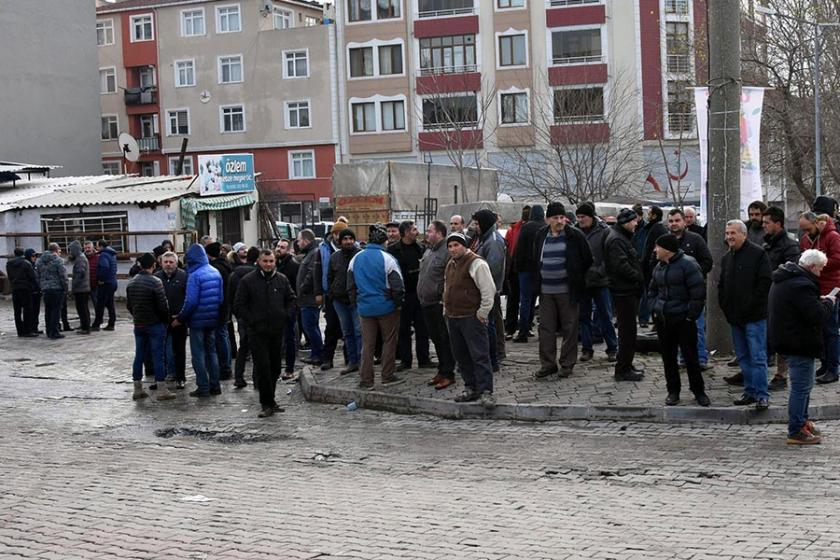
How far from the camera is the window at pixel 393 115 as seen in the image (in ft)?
203

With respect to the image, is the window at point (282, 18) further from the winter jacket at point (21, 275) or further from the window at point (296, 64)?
the winter jacket at point (21, 275)

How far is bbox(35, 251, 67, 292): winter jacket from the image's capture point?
23.1 meters

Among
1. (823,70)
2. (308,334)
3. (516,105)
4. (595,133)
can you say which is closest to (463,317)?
(308,334)

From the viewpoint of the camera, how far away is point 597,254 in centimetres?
1416

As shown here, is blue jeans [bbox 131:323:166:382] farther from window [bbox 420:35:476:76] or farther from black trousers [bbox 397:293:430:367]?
window [bbox 420:35:476:76]

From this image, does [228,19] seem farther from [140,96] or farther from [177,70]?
[140,96]

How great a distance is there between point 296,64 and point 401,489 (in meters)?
57.4

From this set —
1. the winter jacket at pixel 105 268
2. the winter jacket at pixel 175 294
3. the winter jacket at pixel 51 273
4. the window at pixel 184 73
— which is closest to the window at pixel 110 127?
the window at pixel 184 73

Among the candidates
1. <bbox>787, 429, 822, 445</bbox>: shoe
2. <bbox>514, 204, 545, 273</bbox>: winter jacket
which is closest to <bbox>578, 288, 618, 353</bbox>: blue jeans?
<bbox>514, 204, 545, 273</bbox>: winter jacket

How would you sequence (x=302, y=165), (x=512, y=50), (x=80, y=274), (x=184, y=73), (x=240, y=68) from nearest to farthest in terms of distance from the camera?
1. (x=80, y=274)
2. (x=512, y=50)
3. (x=302, y=165)
4. (x=240, y=68)
5. (x=184, y=73)

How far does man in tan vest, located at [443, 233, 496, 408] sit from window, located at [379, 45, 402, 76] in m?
50.6

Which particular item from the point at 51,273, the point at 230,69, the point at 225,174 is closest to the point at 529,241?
the point at 51,273

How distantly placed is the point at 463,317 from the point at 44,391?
729cm

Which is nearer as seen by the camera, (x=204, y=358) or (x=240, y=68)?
(x=204, y=358)
